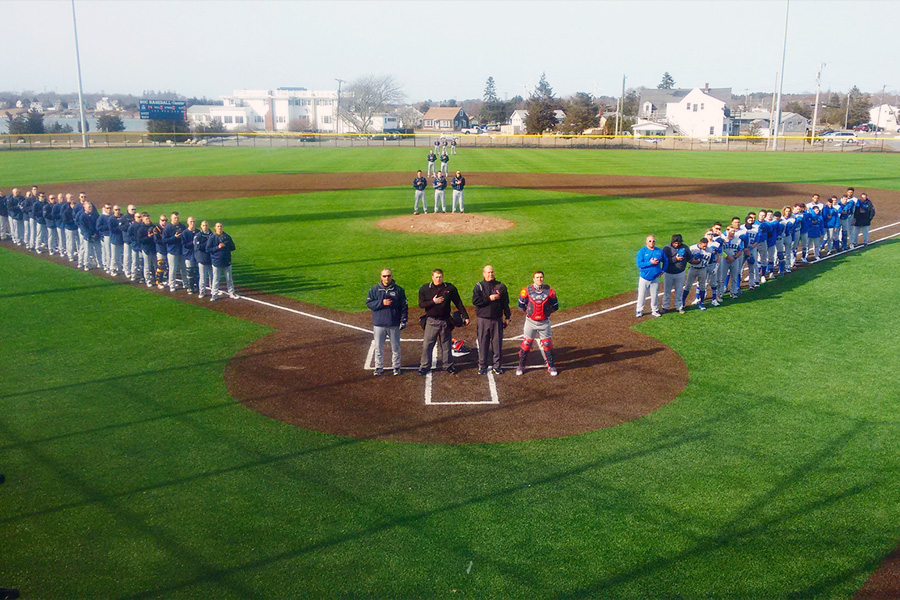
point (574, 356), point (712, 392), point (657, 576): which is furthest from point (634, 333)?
point (657, 576)

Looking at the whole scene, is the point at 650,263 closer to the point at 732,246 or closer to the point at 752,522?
the point at 732,246

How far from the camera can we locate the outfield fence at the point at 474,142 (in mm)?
70000

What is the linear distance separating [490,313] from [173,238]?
888cm

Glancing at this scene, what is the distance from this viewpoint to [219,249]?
1552cm

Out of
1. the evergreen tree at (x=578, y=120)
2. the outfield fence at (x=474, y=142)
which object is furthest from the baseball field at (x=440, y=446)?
the evergreen tree at (x=578, y=120)

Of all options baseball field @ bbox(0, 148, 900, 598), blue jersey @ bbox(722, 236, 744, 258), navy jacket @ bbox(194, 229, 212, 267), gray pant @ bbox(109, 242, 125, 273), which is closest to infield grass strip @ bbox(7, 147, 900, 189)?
blue jersey @ bbox(722, 236, 744, 258)

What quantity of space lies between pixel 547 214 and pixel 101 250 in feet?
53.3

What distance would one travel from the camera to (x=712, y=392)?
10578 millimetres

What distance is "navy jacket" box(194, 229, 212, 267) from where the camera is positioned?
1566 centimetres

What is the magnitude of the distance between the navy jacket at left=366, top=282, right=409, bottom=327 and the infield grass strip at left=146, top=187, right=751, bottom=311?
4.11 meters

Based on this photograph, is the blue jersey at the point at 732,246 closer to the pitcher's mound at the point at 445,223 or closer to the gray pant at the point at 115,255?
the pitcher's mound at the point at 445,223

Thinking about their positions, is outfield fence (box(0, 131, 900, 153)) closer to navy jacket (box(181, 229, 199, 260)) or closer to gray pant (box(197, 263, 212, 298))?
navy jacket (box(181, 229, 199, 260))

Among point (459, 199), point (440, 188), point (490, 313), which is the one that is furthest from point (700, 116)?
point (490, 313)

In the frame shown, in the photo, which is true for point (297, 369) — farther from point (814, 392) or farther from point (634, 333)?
point (814, 392)
